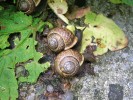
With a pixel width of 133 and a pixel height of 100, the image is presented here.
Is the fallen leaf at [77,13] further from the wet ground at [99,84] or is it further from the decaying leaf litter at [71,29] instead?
the wet ground at [99,84]

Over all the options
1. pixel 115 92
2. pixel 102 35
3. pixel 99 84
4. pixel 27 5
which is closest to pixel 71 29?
pixel 102 35

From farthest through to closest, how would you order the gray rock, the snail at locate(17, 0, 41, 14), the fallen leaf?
1. the fallen leaf
2. the snail at locate(17, 0, 41, 14)
3. the gray rock

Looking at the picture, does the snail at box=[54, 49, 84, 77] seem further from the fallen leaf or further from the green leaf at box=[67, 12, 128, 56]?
the fallen leaf

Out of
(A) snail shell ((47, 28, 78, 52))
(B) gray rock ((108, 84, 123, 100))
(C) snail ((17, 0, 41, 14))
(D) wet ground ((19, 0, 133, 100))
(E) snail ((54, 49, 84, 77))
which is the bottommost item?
(B) gray rock ((108, 84, 123, 100))

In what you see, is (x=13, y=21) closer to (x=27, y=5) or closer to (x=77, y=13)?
(x=27, y=5)

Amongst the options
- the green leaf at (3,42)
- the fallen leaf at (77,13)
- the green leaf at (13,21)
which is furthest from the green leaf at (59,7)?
the green leaf at (3,42)

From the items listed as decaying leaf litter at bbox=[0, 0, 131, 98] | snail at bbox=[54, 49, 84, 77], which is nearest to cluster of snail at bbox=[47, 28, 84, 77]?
snail at bbox=[54, 49, 84, 77]
